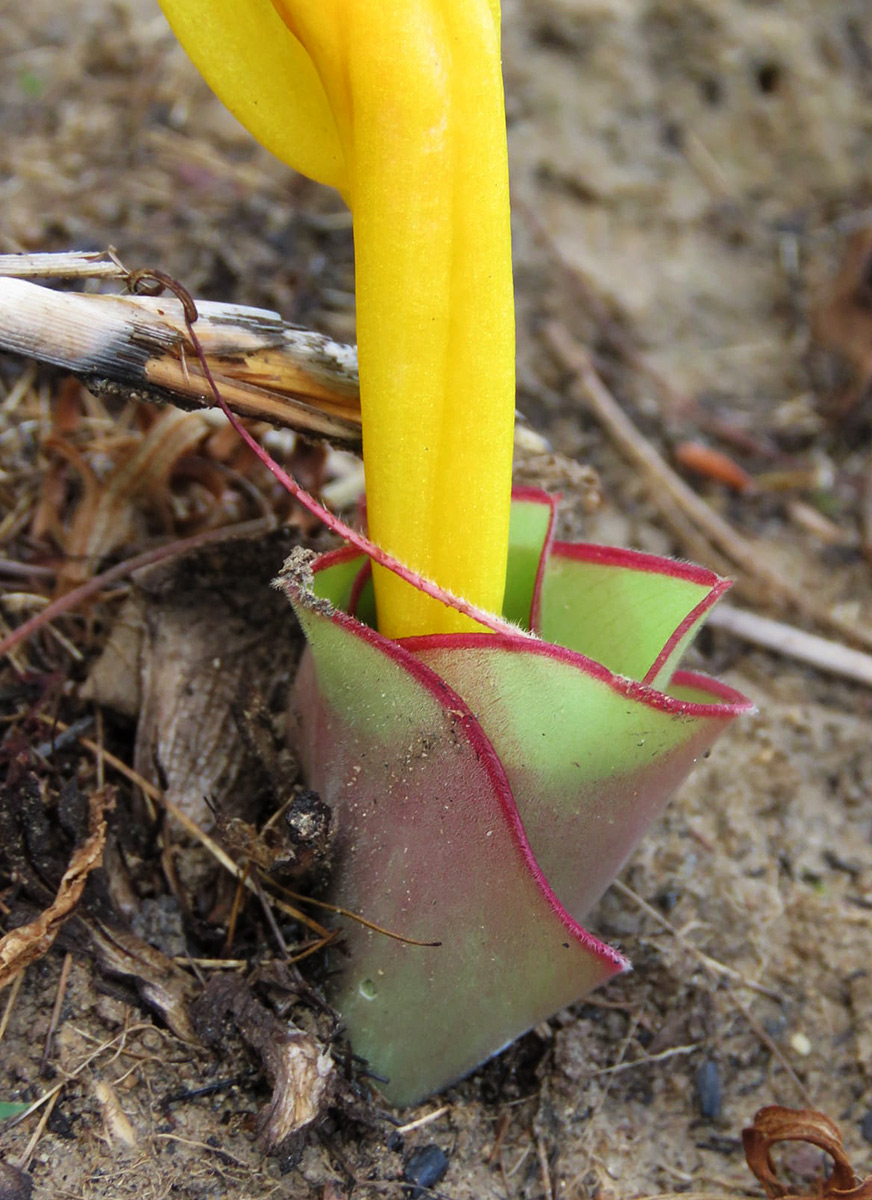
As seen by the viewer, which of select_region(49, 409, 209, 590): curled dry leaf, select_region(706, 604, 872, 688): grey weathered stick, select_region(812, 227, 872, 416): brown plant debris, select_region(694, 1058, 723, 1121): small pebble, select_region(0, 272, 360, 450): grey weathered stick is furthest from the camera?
select_region(812, 227, 872, 416): brown plant debris

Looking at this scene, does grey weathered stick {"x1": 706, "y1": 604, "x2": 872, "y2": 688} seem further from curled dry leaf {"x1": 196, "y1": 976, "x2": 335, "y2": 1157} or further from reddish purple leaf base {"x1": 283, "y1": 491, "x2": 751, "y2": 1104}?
curled dry leaf {"x1": 196, "y1": 976, "x2": 335, "y2": 1157}

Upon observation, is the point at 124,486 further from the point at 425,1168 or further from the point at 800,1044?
the point at 800,1044

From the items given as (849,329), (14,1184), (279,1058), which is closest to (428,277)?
(279,1058)

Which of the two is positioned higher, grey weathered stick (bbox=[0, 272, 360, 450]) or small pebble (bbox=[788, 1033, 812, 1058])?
Result: grey weathered stick (bbox=[0, 272, 360, 450])

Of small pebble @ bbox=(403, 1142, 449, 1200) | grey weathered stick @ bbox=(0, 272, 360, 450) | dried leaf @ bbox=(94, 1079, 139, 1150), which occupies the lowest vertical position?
small pebble @ bbox=(403, 1142, 449, 1200)

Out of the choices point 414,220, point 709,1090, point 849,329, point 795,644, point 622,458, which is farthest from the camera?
point 849,329

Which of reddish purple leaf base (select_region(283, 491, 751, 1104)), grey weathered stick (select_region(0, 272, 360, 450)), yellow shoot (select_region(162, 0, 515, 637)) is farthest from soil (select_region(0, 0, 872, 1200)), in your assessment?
yellow shoot (select_region(162, 0, 515, 637))
